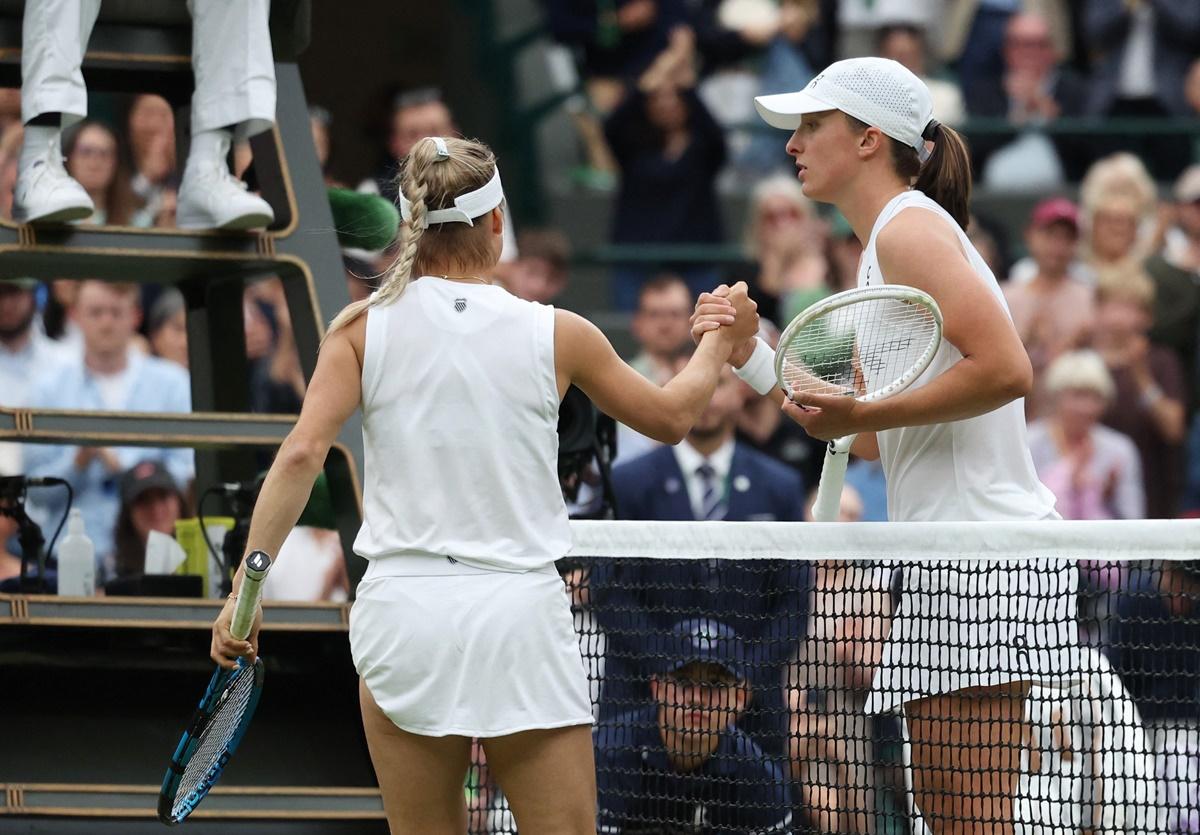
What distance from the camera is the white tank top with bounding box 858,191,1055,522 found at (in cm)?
384

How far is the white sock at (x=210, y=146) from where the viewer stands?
5559 millimetres

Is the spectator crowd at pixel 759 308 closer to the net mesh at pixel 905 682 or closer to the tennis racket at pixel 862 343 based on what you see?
the net mesh at pixel 905 682

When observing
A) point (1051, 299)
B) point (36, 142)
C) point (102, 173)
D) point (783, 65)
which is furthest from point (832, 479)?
point (783, 65)

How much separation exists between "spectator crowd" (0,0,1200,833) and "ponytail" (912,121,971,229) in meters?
0.97

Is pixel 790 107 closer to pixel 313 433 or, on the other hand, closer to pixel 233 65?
pixel 313 433

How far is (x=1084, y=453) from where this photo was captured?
9.09 meters

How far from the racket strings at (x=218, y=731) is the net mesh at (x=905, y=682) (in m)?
0.68

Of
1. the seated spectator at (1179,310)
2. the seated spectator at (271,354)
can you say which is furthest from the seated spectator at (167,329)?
the seated spectator at (1179,310)

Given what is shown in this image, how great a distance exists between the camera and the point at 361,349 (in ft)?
A: 12.1

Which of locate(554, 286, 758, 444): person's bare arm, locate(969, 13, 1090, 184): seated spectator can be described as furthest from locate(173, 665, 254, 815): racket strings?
locate(969, 13, 1090, 184): seated spectator

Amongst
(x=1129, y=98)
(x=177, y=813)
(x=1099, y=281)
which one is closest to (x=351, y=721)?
(x=177, y=813)

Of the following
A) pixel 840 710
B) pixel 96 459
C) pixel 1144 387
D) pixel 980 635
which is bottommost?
pixel 840 710

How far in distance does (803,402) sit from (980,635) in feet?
2.34

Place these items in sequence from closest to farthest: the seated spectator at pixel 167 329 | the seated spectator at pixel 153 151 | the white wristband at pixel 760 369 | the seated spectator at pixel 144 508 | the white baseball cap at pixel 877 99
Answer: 1. the white baseball cap at pixel 877 99
2. the white wristband at pixel 760 369
3. the seated spectator at pixel 144 508
4. the seated spectator at pixel 167 329
5. the seated spectator at pixel 153 151
